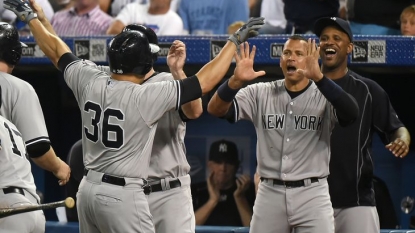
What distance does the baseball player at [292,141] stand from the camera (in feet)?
16.7

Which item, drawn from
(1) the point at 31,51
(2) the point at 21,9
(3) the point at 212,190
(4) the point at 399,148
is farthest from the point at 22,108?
(3) the point at 212,190

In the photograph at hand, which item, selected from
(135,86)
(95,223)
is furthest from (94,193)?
(135,86)

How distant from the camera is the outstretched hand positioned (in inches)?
198

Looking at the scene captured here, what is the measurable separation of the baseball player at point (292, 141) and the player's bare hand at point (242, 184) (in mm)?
1995

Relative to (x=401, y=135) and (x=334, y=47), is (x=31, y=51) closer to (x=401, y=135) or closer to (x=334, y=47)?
(x=334, y=47)

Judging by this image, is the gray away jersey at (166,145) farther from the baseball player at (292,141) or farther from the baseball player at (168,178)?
the baseball player at (292,141)

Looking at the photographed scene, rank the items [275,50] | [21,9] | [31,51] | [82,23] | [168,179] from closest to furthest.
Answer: [168,179] < [21,9] < [275,50] < [31,51] < [82,23]

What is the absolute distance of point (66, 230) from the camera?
258 inches

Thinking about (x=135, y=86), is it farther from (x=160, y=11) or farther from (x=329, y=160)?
(x=160, y=11)

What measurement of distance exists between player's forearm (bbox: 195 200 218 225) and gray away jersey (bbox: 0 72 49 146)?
8.75 ft

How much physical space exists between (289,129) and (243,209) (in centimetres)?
208

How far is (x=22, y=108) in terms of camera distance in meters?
4.62

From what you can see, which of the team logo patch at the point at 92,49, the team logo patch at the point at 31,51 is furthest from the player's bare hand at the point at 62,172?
the team logo patch at the point at 31,51

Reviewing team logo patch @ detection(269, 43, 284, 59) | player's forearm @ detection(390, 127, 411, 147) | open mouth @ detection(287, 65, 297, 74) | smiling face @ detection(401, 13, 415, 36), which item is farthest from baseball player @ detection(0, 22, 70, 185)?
smiling face @ detection(401, 13, 415, 36)
